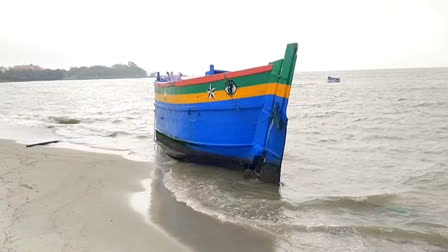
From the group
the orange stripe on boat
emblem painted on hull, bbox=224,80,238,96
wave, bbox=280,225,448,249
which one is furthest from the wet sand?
emblem painted on hull, bbox=224,80,238,96

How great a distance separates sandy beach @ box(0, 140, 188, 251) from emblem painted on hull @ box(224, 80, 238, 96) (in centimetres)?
236

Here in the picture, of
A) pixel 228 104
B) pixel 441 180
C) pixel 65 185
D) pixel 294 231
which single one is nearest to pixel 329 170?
pixel 441 180

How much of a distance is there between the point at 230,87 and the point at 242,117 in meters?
0.60

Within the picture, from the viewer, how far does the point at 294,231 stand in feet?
15.6

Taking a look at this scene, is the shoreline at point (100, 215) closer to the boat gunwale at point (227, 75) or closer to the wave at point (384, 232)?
the wave at point (384, 232)

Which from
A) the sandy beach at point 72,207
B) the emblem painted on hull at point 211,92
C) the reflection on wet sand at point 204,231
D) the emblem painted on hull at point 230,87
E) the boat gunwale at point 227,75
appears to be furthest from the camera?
the emblem painted on hull at point 211,92

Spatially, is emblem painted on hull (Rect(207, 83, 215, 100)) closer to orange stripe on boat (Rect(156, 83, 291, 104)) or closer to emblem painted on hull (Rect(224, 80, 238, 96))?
orange stripe on boat (Rect(156, 83, 291, 104))

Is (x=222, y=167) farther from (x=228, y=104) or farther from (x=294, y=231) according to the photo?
(x=294, y=231)

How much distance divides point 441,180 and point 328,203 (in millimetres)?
3041

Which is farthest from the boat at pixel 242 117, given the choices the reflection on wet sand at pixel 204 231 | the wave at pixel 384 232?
the wave at pixel 384 232

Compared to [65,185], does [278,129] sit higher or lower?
higher

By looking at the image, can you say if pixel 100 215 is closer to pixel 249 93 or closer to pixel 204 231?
pixel 204 231

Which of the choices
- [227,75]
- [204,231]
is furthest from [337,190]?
[204,231]

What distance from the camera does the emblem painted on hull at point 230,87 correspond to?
22.7 ft
